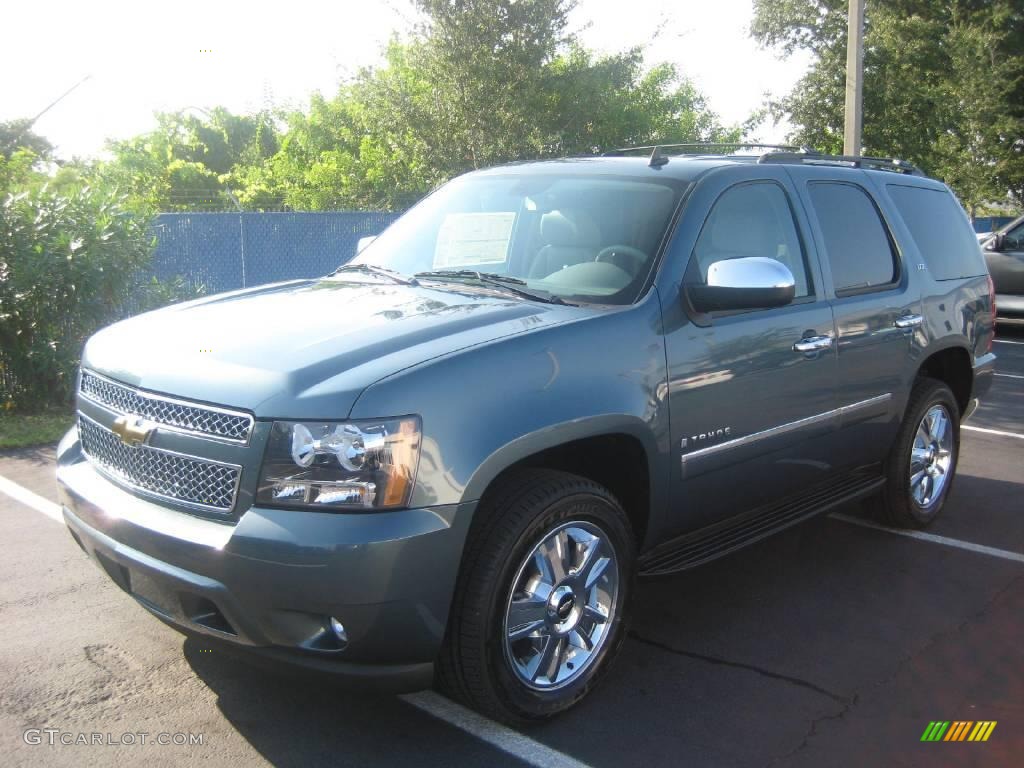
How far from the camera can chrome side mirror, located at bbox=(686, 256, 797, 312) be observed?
3.81 meters

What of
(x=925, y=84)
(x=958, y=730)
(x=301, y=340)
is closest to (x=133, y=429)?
(x=301, y=340)

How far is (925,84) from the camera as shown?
24.9 meters

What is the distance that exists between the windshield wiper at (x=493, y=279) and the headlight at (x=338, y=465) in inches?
44.9

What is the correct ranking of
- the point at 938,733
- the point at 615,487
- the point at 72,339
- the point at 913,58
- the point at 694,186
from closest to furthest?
the point at 938,733 < the point at 615,487 < the point at 694,186 < the point at 72,339 < the point at 913,58

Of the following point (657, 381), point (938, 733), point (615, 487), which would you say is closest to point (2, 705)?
point (615, 487)

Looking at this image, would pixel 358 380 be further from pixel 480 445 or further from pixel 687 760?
pixel 687 760

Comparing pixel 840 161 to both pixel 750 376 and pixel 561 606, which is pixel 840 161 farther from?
pixel 561 606

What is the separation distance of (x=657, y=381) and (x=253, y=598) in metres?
1.63

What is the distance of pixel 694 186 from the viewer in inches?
163

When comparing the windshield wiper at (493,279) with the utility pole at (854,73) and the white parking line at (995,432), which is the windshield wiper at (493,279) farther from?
the utility pole at (854,73)

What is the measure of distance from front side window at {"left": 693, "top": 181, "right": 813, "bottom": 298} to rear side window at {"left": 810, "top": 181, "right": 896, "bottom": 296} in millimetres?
243

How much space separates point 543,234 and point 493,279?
0.37m

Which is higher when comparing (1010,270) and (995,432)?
(1010,270)

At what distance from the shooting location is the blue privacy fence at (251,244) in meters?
11.0
